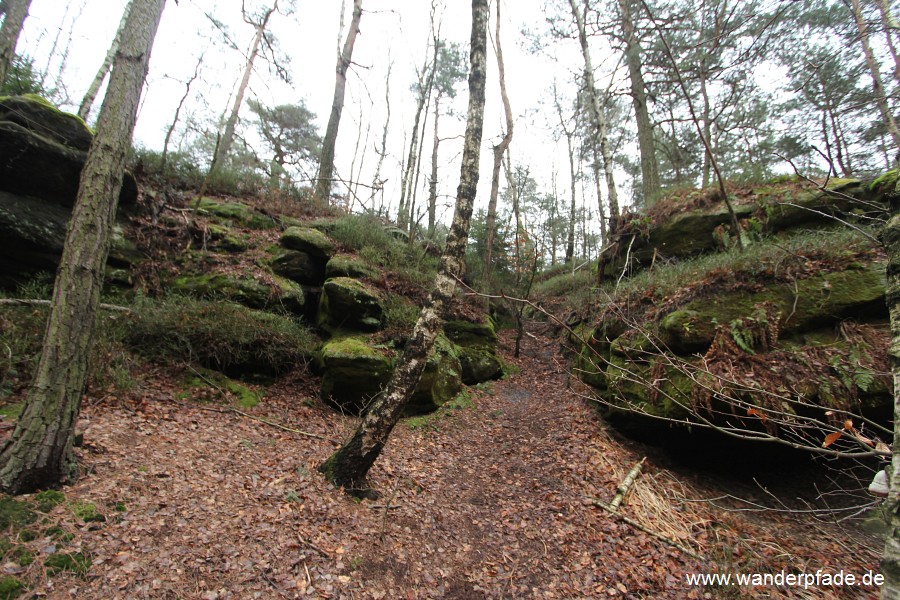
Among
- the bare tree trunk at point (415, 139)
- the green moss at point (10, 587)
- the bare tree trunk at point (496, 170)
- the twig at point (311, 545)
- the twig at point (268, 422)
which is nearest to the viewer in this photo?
the green moss at point (10, 587)

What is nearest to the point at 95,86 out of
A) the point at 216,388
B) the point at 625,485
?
the point at 216,388

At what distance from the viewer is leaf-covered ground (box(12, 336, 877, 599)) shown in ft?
10.2

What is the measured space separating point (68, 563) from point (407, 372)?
311 cm

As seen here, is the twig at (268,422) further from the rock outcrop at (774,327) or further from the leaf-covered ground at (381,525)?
the rock outcrop at (774,327)

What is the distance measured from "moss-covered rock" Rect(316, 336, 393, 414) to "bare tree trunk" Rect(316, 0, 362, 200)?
316 inches

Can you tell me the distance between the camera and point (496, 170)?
1430 cm

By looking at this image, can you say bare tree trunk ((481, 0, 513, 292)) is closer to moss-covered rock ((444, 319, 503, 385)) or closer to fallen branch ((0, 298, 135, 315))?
moss-covered rock ((444, 319, 503, 385))

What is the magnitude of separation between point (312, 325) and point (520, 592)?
622 centimetres

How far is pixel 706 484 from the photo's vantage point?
5.40 m

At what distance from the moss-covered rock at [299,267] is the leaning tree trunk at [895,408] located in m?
8.85

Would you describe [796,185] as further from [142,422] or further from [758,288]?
[142,422]

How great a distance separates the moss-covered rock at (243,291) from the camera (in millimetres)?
7113

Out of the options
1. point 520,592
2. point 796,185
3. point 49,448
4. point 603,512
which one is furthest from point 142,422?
point 796,185

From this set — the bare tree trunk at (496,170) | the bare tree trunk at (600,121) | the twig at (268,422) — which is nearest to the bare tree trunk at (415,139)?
the bare tree trunk at (496,170)
